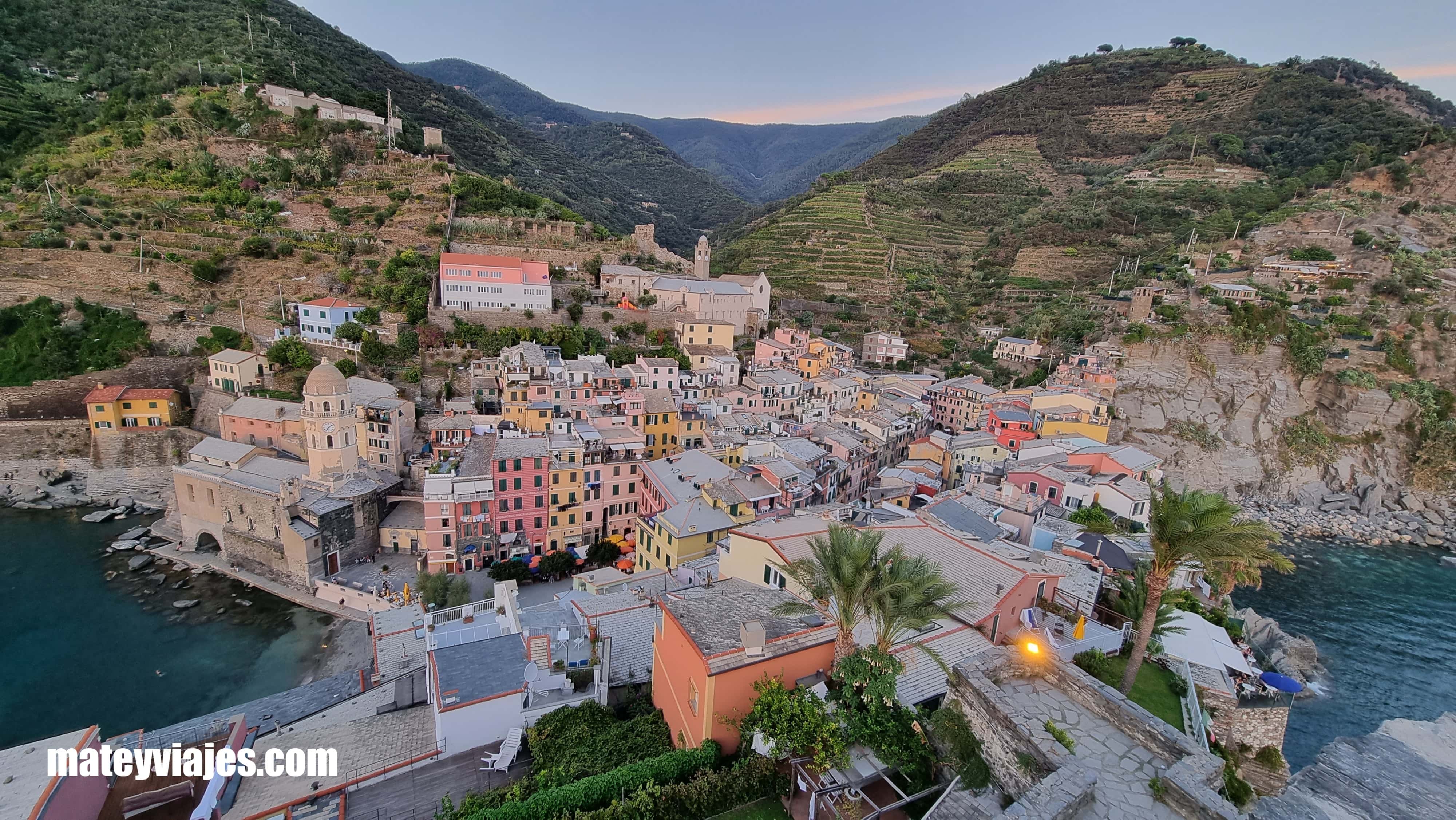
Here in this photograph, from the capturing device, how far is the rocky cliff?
129 ft

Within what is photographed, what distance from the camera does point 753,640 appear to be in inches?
360

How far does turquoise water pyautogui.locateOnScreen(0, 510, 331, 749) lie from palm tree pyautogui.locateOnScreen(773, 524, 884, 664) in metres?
19.9

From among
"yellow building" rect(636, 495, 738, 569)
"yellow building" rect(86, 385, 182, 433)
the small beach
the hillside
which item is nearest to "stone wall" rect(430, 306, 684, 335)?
"yellow building" rect(86, 385, 182, 433)

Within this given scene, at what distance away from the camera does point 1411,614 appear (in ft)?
91.5

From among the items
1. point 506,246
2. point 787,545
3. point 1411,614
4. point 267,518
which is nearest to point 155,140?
point 506,246

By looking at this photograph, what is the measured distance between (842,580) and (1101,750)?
374cm

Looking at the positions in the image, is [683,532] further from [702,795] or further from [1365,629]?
[1365,629]

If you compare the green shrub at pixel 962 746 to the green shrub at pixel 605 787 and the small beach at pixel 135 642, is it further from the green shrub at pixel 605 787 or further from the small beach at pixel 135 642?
the small beach at pixel 135 642

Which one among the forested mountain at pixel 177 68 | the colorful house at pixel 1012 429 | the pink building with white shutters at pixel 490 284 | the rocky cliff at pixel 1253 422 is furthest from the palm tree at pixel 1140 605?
the forested mountain at pixel 177 68

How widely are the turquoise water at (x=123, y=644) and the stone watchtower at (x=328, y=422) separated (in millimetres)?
5864

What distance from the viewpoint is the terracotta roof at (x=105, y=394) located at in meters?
31.9

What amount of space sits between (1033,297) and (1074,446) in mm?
31856

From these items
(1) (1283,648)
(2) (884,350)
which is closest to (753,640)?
(1) (1283,648)

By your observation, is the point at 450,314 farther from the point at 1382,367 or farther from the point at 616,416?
the point at 1382,367
